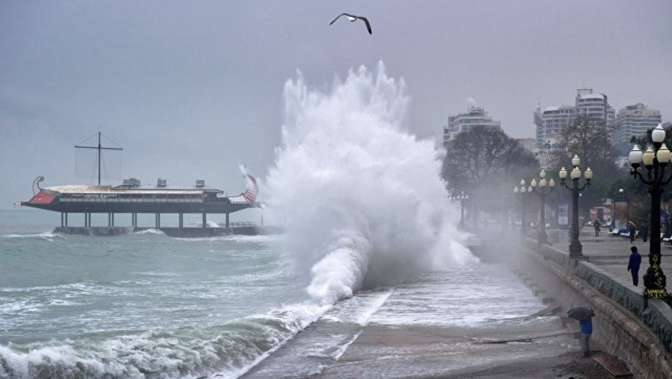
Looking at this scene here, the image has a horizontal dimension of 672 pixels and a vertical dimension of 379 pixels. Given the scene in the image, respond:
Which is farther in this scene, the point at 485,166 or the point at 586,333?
the point at 485,166

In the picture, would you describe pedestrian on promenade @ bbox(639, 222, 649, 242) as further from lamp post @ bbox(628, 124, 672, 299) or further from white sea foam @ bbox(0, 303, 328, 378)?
white sea foam @ bbox(0, 303, 328, 378)

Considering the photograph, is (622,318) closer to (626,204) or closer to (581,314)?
(581,314)

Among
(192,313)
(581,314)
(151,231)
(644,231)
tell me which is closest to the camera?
(581,314)

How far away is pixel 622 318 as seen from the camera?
1277cm

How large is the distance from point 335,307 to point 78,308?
627cm

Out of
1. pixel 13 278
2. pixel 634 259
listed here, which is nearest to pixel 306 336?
pixel 634 259

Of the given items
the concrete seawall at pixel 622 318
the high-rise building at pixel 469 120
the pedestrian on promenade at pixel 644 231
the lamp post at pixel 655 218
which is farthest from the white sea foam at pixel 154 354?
the high-rise building at pixel 469 120

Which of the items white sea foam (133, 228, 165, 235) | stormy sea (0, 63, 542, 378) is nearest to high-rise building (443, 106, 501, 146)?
white sea foam (133, 228, 165, 235)

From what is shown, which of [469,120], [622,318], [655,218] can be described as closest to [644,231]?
[622,318]

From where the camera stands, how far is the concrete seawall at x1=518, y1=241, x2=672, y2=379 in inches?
412

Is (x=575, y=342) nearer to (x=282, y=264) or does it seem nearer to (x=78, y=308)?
(x=78, y=308)

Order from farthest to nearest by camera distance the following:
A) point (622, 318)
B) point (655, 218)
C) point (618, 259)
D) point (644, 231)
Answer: point (644, 231) → point (618, 259) → point (622, 318) → point (655, 218)

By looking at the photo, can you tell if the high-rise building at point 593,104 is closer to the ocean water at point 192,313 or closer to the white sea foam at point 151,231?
the white sea foam at point 151,231

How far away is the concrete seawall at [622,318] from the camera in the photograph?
1046cm
